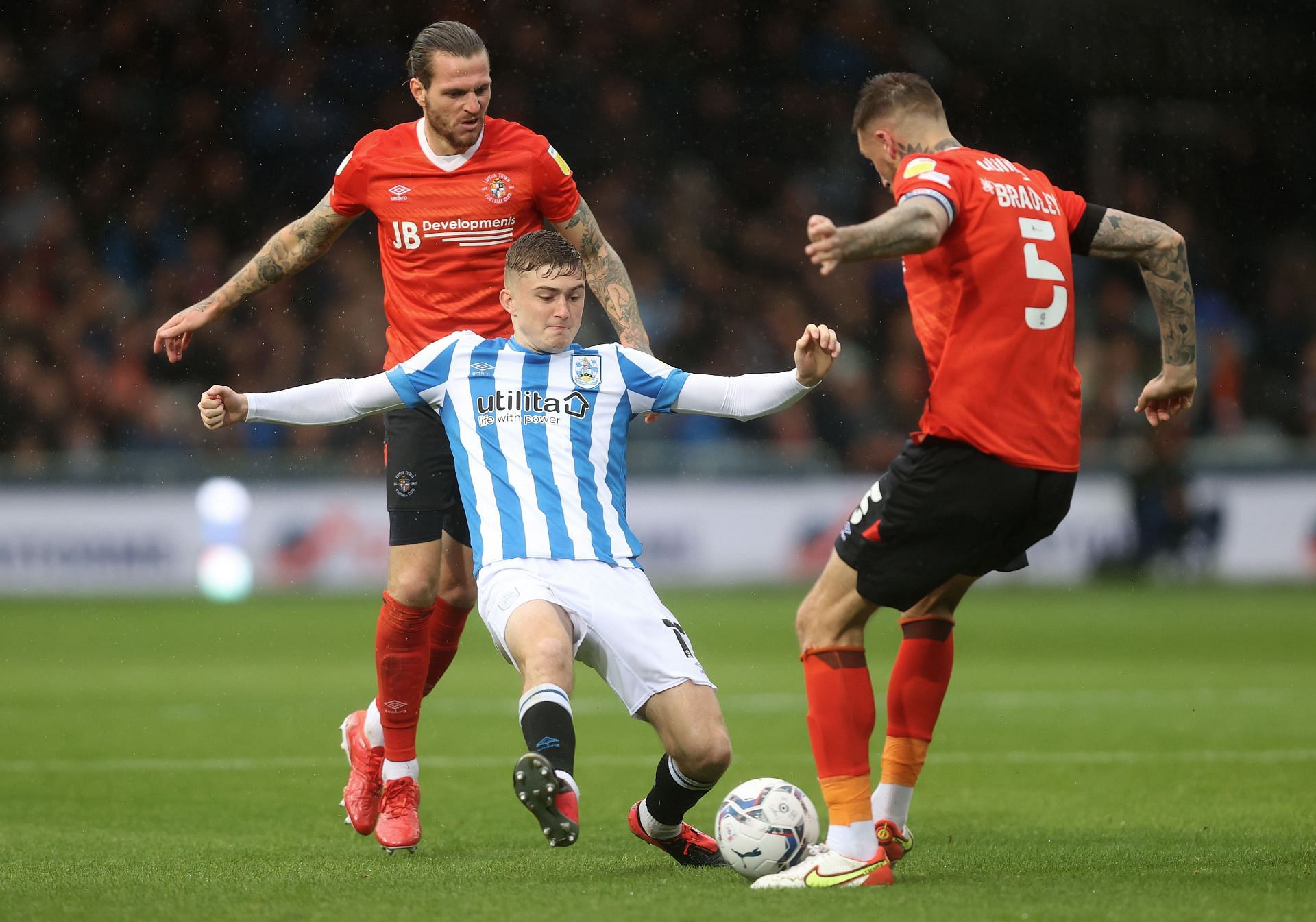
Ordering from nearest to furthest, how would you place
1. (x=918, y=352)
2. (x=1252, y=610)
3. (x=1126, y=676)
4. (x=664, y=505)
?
(x=1126, y=676), (x=1252, y=610), (x=664, y=505), (x=918, y=352)

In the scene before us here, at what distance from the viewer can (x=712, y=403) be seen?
4.88 metres

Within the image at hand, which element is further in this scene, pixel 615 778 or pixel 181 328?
pixel 615 778

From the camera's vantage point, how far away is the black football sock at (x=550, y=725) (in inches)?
164

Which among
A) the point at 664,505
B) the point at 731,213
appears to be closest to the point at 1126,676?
the point at 664,505

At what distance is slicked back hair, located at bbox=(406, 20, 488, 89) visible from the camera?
5.30m

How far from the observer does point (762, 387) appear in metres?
4.83

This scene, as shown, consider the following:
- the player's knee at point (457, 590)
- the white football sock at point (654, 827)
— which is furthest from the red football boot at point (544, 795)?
the player's knee at point (457, 590)

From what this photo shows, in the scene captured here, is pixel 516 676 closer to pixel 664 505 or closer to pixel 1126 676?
pixel 1126 676

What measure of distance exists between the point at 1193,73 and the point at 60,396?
13.1 metres

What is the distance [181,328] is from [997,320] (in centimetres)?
258

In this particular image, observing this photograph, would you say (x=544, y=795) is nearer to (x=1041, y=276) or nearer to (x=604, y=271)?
(x=1041, y=276)

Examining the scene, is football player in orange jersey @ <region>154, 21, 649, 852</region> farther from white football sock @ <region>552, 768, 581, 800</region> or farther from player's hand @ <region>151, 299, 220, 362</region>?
white football sock @ <region>552, 768, 581, 800</region>

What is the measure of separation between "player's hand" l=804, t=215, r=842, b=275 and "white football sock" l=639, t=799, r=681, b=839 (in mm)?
1742

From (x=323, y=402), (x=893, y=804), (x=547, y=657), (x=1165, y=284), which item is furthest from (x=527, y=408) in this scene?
(x=1165, y=284)
